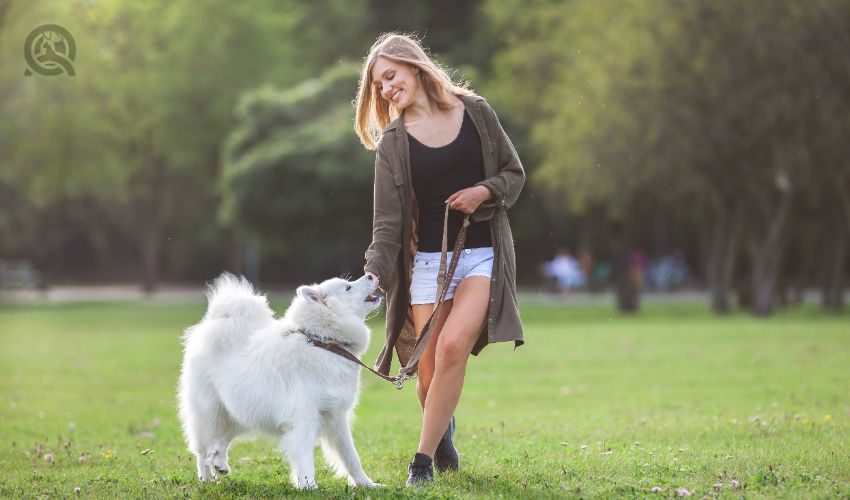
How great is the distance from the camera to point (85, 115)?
40.4 meters

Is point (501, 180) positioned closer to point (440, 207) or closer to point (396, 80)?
point (440, 207)

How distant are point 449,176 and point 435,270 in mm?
592

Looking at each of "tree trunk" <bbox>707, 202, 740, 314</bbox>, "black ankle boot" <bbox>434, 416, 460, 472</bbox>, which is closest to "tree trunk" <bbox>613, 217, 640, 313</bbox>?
"tree trunk" <bbox>707, 202, 740, 314</bbox>

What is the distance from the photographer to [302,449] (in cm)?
660

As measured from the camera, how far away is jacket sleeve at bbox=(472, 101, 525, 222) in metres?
6.79

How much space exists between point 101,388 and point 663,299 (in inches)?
1304

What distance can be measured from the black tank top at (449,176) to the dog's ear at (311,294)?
2.48 feet

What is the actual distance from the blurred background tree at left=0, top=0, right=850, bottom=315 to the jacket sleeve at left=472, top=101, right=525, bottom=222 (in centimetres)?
1329

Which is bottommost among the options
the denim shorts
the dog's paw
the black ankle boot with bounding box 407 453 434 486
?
Result: the dog's paw

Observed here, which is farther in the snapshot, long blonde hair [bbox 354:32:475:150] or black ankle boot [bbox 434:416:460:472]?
black ankle boot [bbox 434:416:460:472]

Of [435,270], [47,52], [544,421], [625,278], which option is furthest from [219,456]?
[625,278]

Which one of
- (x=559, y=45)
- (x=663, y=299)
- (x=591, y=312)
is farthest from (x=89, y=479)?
(x=663, y=299)

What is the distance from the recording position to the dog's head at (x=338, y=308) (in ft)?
22.1

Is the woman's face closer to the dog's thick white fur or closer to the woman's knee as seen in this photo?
the dog's thick white fur
